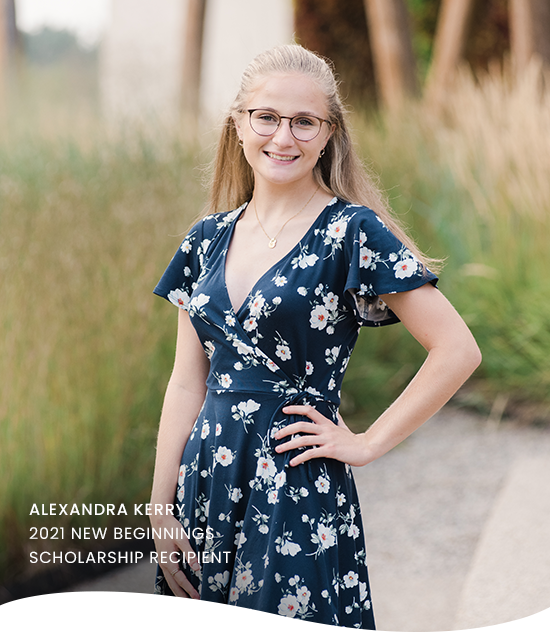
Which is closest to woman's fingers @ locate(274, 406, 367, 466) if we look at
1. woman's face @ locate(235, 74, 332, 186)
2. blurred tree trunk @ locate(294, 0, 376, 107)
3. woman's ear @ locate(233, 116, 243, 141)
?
woman's face @ locate(235, 74, 332, 186)

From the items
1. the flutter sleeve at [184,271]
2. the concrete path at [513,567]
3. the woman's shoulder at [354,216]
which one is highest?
the woman's shoulder at [354,216]

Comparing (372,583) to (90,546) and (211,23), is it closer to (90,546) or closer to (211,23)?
(90,546)

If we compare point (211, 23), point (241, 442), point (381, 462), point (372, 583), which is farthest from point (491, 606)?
point (211, 23)

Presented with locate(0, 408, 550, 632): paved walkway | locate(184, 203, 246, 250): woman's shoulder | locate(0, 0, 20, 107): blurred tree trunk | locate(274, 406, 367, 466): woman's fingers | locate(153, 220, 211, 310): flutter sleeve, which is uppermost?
locate(0, 0, 20, 107): blurred tree trunk

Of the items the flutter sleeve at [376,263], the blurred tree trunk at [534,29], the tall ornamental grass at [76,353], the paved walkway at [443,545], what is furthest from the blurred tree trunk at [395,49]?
the flutter sleeve at [376,263]

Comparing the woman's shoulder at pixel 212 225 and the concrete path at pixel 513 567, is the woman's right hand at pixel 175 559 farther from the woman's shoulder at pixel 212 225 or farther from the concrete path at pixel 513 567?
the concrete path at pixel 513 567

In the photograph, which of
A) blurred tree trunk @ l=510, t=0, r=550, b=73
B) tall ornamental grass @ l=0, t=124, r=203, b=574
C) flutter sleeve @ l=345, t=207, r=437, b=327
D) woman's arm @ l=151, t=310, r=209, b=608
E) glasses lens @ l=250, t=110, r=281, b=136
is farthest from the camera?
blurred tree trunk @ l=510, t=0, r=550, b=73

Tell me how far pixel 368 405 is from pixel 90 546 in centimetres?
193

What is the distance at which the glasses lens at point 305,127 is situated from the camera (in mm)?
1458

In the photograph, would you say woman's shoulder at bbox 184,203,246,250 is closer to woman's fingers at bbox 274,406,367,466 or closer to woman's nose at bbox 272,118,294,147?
woman's nose at bbox 272,118,294,147

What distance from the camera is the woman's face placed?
4.76 feet

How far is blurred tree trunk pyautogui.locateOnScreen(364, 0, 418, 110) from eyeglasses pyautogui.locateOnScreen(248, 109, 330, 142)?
623 centimetres

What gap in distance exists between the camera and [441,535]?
123 inches

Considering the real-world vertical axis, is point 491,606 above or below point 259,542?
below
